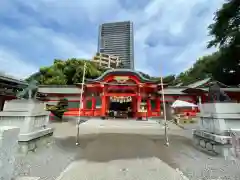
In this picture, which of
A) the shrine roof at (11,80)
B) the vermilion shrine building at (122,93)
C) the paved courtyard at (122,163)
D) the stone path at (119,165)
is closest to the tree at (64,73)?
the vermilion shrine building at (122,93)

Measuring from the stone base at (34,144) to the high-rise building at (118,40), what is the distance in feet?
307

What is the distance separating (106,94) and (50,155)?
1331 centimetres

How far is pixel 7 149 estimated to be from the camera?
231 centimetres

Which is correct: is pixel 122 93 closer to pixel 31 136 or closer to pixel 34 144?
pixel 34 144

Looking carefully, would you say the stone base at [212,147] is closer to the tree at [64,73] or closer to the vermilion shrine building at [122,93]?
the vermilion shrine building at [122,93]

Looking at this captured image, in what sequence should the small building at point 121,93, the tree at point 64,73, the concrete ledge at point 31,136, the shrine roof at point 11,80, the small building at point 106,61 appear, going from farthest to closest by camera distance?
the small building at point 106,61, the tree at point 64,73, the small building at point 121,93, the shrine roof at point 11,80, the concrete ledge at point 31,136

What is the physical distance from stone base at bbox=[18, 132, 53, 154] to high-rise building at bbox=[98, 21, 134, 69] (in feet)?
307

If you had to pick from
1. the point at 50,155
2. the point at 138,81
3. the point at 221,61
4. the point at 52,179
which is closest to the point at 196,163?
the point at 52,179

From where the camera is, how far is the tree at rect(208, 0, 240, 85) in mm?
19453

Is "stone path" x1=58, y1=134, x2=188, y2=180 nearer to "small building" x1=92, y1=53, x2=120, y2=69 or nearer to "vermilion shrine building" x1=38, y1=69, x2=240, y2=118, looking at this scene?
"vermilion shrine building" x1=38, y1=69, x2=240, y2=118

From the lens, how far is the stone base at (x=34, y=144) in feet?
15.2

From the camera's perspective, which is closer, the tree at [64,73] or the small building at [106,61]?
the tree at [64,73]

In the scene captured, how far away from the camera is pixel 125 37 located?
104m

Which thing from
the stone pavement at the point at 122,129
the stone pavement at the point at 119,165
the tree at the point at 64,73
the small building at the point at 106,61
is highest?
the small building at the point at 106,61
